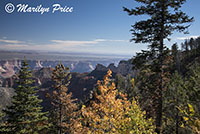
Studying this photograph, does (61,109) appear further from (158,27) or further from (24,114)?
(158,27)

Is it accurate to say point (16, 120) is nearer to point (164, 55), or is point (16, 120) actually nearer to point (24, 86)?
point (24, 86)

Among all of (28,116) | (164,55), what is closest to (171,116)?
(164,55)

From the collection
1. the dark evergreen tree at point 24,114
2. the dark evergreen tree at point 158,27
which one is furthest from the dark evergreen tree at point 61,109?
the dark evergreen tree at point 158,27

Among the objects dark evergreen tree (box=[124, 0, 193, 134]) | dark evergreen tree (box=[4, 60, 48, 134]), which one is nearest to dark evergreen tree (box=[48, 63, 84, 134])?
dark evergreen tree (box=[4, 60, 48, 134])

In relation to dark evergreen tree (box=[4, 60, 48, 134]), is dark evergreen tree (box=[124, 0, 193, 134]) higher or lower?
higher

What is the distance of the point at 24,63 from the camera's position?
1784 cm

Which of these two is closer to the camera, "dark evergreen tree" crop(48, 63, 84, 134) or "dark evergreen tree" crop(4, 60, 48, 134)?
"dark evergreen tree" crop(48, 63, 84, 134)

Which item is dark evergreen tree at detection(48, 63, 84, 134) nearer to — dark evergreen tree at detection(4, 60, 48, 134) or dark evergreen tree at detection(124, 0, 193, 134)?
dark evergreen tree at detection(4, 60, 48, 134)

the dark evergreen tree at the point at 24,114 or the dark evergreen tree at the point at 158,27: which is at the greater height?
the dark evergreen tree at the point at 158,27

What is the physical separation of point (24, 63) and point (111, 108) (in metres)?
13.8

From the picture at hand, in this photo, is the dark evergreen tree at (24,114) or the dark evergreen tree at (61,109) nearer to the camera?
the dark evergreen tree at (61,109)

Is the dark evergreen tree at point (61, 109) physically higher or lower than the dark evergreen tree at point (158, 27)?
lower

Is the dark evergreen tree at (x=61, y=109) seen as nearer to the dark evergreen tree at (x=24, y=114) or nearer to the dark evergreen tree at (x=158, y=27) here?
the dark evergreen tree at (x=24, y=114)

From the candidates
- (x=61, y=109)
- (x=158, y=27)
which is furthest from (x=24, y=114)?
(x=158, y=27)
